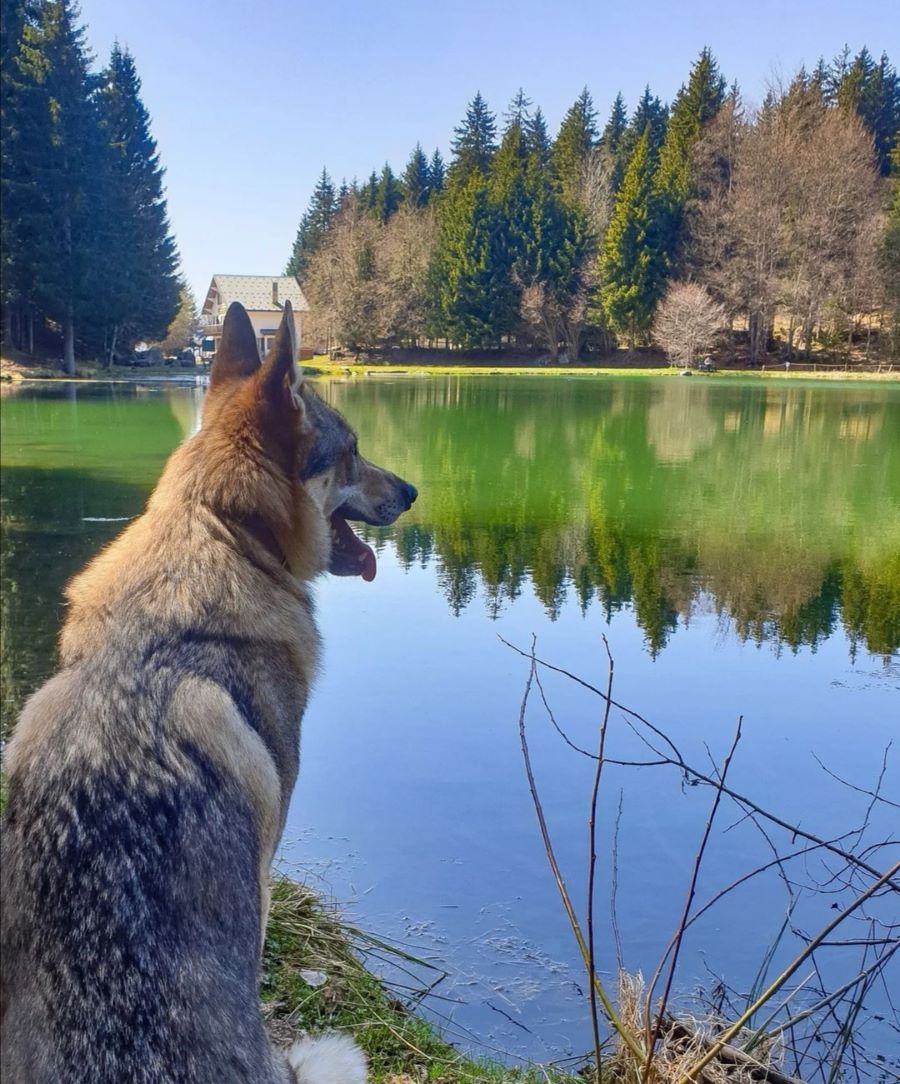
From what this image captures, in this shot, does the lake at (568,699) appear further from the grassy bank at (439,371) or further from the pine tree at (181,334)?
the pine tree at (181,334)

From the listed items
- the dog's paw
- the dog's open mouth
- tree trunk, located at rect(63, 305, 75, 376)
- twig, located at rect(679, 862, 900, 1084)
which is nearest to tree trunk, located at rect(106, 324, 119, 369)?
tree trunk, located at rect(63, 305, 75, 376)

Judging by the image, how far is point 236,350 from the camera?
11.0 ft

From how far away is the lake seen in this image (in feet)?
13.8

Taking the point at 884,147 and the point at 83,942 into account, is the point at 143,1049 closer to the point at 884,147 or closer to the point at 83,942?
the point at 83,942

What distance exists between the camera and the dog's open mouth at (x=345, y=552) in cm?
372

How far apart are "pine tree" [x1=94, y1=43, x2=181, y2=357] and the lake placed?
107 feet

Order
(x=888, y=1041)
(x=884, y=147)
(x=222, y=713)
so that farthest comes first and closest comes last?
(x=884, y=147) → (x=888, y=1041) → (x=222, y=713)

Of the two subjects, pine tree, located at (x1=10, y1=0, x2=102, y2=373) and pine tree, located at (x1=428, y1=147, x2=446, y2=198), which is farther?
pine tree, located at (x1=428, y1=147, x2=446, y2=198)

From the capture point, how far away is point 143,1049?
1.74m

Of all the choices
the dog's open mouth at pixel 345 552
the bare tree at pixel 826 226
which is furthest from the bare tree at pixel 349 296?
the dog's open mouth at pixel 345 552

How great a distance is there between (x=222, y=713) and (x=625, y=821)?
10.9 feet

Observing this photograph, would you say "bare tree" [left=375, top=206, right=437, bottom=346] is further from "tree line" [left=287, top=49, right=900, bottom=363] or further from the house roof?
the house roof

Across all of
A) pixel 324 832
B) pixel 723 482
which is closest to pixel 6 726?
pixel 324 832

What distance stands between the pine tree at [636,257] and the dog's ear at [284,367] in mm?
63166
